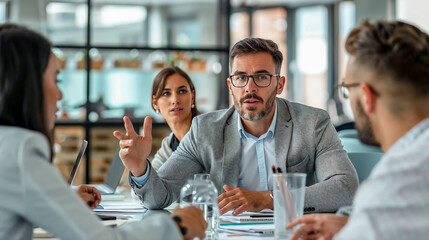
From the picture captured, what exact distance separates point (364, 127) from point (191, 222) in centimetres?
47

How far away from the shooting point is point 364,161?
2.56 meters

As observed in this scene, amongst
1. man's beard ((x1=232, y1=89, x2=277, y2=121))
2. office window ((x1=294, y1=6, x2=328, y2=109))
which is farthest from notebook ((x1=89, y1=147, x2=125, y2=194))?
office window ((x1=294, y1=6, x2=328, y2=109))

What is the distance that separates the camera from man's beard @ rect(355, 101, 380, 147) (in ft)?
4.35

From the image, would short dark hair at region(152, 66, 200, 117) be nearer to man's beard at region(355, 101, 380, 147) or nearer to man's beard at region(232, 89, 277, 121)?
man's beard at region(232, 89, 277, 121)

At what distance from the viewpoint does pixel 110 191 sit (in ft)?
8.83

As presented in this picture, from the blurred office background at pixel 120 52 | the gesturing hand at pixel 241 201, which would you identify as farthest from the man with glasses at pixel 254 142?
the blurred office background at pixel 120 52

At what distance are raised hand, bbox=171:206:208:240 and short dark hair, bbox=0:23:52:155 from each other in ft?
1.29

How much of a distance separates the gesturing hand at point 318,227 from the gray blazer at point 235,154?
0.73m

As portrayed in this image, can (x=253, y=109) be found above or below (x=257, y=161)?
above

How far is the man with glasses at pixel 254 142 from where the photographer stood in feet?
7.45

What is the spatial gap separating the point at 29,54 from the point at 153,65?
519 centimetres

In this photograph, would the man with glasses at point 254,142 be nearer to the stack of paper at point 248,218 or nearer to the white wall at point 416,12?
the stack of paper at point 248,218

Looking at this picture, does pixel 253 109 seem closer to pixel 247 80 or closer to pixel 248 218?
pixel 247 80

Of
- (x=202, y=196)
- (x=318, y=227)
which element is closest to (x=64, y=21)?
(x=202, y=196)
